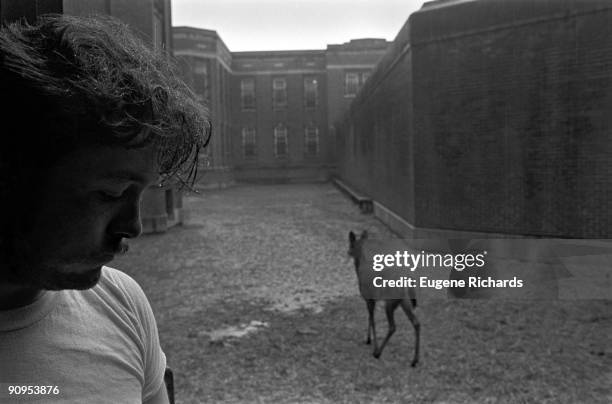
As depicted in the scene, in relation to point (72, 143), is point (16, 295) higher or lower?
lower

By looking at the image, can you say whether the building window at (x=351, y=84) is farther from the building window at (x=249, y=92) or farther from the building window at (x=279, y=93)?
the building window at (x=249, y=92)

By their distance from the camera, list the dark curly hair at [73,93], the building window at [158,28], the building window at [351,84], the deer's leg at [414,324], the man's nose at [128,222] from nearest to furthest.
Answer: the dark curly hair at [73,93] < the man's nose at [128,222] < the deer's leg at [414,324] < the building window at [158,28] < the building window at [351,84]

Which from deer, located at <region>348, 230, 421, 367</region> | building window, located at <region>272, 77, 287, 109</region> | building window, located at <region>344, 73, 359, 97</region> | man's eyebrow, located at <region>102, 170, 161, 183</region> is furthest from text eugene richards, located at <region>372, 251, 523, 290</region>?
building window, located at <region>272, 77, 287, 109</region>

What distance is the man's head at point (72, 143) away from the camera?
2.97 ft

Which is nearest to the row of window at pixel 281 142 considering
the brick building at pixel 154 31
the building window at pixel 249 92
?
the building window at pixel 249 92

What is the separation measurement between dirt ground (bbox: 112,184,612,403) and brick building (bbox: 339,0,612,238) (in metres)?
2.29

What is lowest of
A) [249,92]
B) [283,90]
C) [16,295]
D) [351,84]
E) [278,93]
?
[16,295]

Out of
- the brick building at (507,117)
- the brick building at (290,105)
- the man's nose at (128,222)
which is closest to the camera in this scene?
the man's nose at (128,222)

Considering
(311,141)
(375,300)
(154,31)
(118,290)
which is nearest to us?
(118,290)

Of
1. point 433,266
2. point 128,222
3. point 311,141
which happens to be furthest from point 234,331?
point 311,141

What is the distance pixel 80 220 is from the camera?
0.97 m

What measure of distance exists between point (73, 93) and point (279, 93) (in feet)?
142

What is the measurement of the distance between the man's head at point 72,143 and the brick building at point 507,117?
30.2ft

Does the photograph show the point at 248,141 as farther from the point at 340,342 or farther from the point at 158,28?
the point at 340,342
